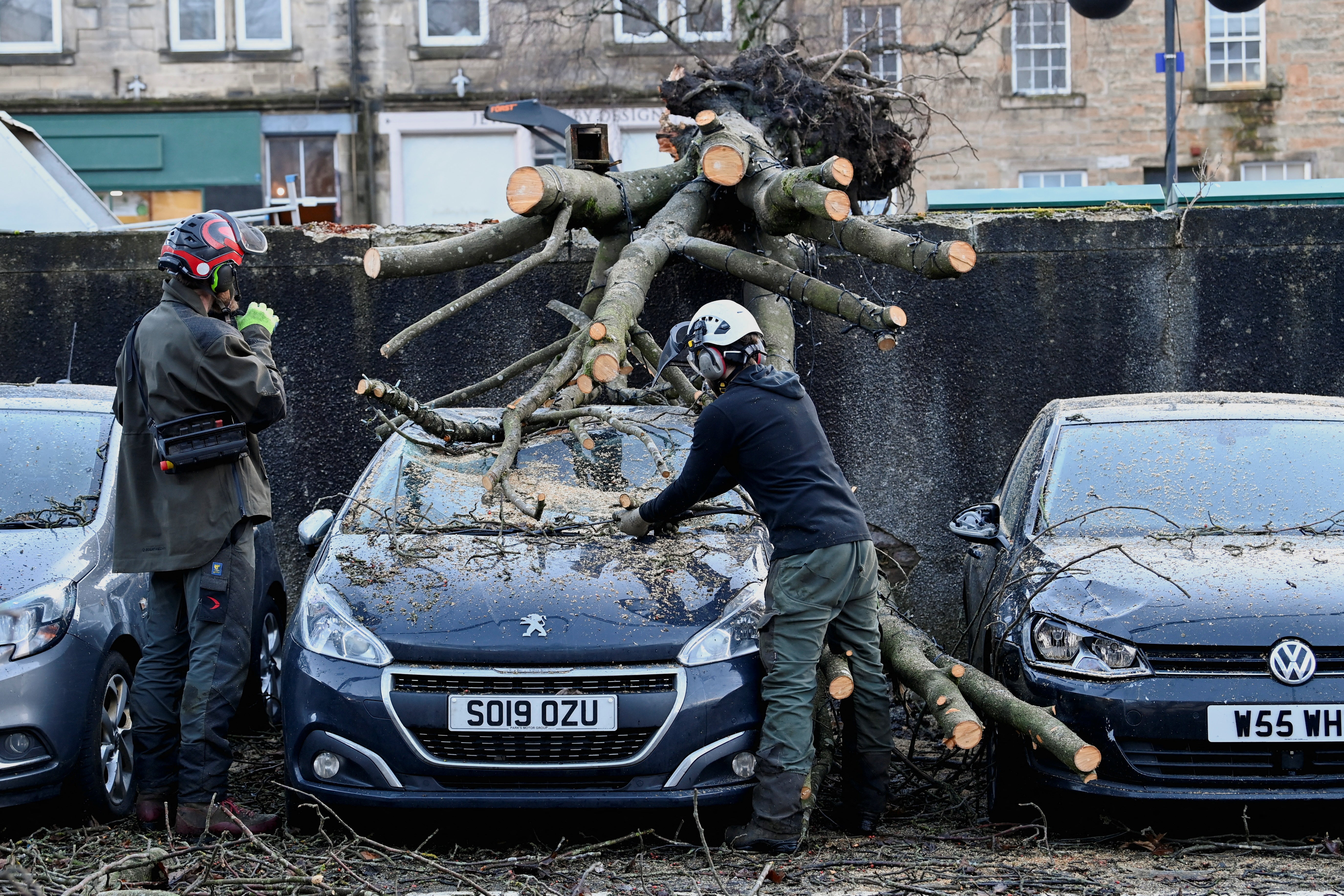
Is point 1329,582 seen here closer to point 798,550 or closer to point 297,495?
point 798,550

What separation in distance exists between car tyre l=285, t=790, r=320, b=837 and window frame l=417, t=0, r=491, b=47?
882 inches

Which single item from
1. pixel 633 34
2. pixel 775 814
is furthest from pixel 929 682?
pixel 633 34

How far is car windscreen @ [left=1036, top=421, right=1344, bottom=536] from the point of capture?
5734 millimetres

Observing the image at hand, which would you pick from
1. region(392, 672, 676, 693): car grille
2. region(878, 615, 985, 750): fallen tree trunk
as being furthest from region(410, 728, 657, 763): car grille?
region(878, 615, 985, 750): fallen tree trunk

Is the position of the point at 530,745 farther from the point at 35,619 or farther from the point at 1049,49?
the point at 1049,49

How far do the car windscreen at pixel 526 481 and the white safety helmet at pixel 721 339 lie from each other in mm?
810

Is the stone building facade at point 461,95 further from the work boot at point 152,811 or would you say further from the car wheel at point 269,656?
the work boot at point 152,811

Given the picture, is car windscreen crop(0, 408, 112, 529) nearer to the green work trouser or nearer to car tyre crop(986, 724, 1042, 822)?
the green work trouser

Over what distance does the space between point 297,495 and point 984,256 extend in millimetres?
4561

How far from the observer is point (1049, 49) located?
2616 centimetres

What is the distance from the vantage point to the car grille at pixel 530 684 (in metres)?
4.82

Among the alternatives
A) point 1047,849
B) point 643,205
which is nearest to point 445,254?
point 643,205

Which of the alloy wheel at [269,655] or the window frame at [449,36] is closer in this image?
the alloy wheel at [269,655]

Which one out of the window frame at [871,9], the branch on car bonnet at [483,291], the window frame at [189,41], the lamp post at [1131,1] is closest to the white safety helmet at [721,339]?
the branch on car bonnet at [483,291]
